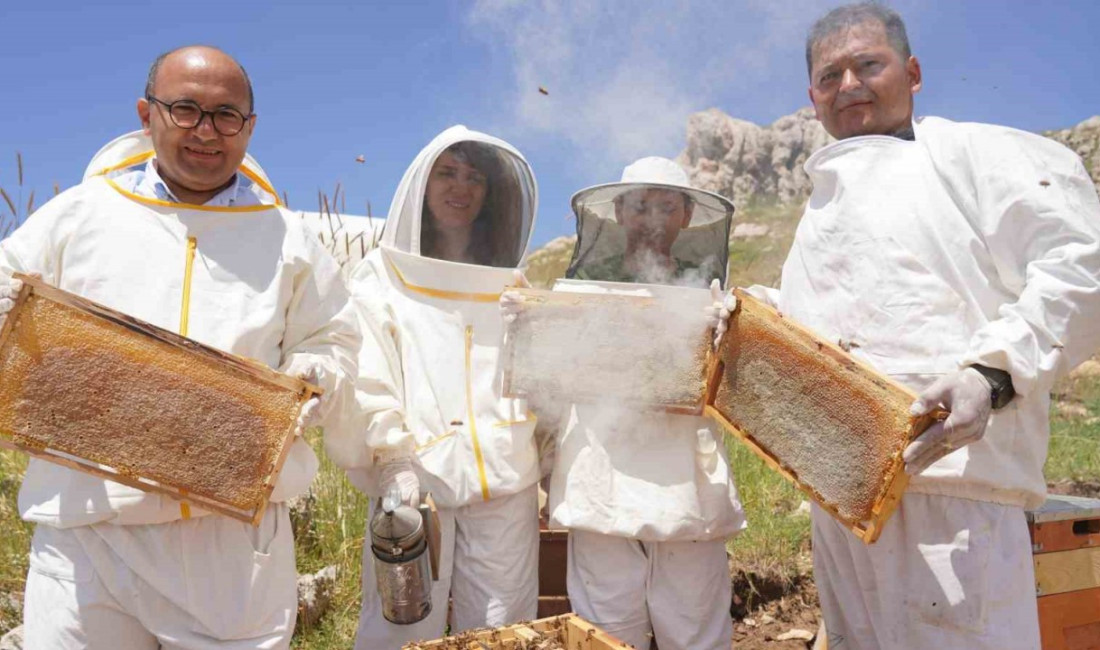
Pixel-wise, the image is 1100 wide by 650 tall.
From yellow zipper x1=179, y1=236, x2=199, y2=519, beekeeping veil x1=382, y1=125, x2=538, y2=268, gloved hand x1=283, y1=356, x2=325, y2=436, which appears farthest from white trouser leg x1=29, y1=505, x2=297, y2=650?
beekeeping veil x1=382, y1=125, x2=538, y2=268

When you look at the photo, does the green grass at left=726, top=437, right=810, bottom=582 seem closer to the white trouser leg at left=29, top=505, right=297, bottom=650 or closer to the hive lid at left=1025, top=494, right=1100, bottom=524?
the hive lid at left=1025, top=494, right=1100, bottom=524

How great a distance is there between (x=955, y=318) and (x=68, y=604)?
115 inches

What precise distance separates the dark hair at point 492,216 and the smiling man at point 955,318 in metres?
1.39

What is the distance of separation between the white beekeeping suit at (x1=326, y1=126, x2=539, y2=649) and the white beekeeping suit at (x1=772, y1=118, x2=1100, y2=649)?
4.34 feet

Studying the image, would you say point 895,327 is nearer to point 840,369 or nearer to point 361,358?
point 840,369

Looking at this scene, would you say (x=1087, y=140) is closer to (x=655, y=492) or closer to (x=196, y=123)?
(x=655, y=492)

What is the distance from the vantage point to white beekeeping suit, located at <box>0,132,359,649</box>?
242 cm

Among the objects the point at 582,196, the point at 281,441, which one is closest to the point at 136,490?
the point at 281,441

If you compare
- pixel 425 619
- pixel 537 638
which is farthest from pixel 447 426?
pixel 537 638

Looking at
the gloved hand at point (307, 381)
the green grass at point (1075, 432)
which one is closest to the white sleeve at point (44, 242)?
the gloved hand at point (307, 381)

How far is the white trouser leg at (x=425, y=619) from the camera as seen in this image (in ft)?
10.8

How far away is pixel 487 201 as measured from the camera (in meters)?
3.77

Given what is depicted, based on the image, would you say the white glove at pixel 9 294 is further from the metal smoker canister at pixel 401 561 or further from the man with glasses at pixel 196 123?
the metal smoker canister at pixel 401 561

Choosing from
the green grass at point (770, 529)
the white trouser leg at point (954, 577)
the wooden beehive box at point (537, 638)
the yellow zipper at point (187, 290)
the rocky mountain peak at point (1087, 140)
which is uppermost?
the rocky mountain peak at point (1087, 140)
